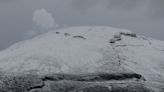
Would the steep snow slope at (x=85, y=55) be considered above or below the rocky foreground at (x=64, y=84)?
above

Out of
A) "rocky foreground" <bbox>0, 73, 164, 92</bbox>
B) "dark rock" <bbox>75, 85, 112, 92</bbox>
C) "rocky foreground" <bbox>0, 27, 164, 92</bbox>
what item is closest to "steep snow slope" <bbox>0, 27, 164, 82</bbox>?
"rocky foreground" <bbox>0, 27, 164, 92</bbox>

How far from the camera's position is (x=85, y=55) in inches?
953

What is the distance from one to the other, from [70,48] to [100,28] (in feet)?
15.7

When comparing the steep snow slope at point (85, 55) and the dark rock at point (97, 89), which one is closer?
the dark rock at point (97, 89)

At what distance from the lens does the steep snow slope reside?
23109 mm

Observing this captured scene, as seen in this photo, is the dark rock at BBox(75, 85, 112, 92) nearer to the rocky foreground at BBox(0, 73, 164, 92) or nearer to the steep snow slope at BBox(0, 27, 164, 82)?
the rocky foreground at BBox(0, 73, 164, 92)

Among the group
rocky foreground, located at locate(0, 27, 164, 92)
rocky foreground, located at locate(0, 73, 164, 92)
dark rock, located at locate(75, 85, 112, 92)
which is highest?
rocky foreground, located at locate(0, 27, 164, 92)

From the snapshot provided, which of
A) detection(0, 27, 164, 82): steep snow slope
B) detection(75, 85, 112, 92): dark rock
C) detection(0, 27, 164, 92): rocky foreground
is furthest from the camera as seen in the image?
detection(0, 27, 164, 82): steep snow slope

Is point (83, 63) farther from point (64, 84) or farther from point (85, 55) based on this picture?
point (64, 84)

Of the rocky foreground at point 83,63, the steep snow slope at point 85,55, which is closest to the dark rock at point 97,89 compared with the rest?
the rocky foreground at point 83,63

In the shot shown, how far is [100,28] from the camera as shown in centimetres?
2902

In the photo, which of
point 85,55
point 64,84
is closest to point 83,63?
point 85,55

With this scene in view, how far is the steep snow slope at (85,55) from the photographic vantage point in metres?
23.1

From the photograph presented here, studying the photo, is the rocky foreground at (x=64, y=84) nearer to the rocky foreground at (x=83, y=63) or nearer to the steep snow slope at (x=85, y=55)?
the rocky foreground at (x=83, y=63)
